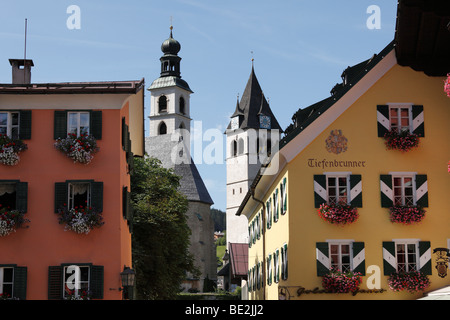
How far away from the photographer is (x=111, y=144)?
23125mm

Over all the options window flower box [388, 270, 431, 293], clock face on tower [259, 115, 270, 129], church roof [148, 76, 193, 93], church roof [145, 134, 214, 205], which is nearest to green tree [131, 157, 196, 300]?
window flower box [388, 270, 431, 293]

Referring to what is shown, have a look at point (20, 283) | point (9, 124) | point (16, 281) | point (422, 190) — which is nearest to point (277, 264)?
point (422, 190)

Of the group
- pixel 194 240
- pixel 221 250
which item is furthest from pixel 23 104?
pixel 221 250

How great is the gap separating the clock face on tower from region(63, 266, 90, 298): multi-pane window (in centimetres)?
8489

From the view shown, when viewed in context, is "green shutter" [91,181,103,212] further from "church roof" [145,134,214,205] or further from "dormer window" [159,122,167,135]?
"dormer window" [159,122,167,135]

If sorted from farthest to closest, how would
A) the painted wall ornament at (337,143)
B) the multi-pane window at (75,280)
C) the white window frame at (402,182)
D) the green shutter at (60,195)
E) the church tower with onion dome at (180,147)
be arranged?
the church tower with onion dome at (180,147) → the painted wall ornament at (337,143) → the white window frame at (402,182) → the green shutter at (60,195) → the multi-pane window at (75,280)

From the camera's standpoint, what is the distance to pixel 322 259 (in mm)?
23219

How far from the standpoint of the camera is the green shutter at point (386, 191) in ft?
77.8

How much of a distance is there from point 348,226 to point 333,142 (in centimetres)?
279

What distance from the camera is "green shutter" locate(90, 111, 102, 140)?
2305cm

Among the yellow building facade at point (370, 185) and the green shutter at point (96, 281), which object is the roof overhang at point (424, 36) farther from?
the green shutter at point (96, 281)

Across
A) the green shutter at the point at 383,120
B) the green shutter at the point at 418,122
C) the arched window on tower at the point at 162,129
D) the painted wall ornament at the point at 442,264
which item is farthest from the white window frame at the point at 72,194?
the arched window on tower at the point at 162,129

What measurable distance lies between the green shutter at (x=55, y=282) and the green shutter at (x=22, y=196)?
2041 mm

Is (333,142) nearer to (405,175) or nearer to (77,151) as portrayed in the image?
(405,175)
